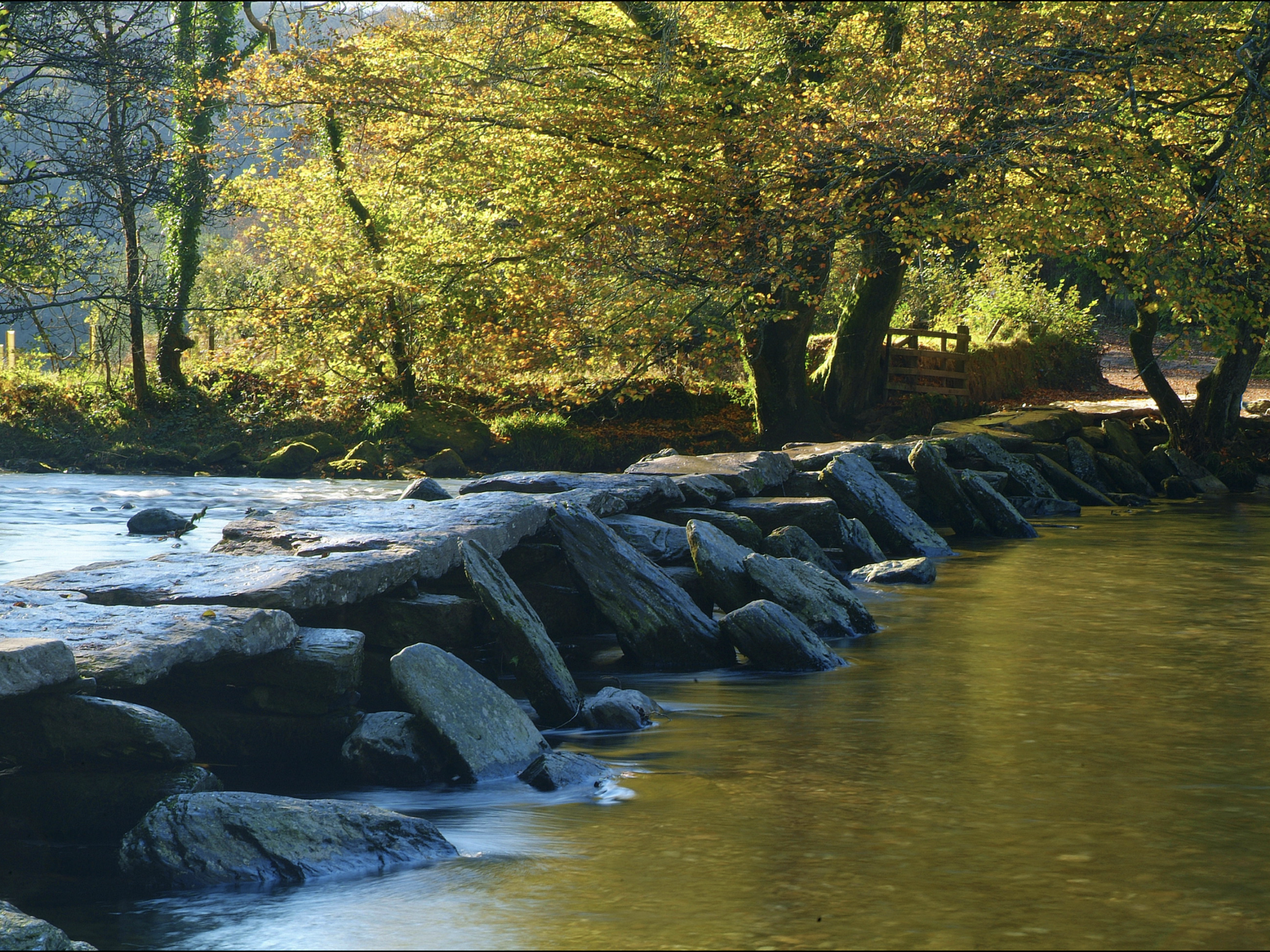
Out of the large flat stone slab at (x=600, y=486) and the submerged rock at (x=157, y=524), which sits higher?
Answer: the large flat stone slab at (x=600, y=486)

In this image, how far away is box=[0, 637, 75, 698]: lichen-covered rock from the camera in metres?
4.52

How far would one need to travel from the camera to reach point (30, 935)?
360 centimetres

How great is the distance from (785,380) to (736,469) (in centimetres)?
860

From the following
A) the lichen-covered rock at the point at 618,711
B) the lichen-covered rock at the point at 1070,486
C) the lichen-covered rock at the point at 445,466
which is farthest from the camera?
the lichen-covered rock at the point at 445,466

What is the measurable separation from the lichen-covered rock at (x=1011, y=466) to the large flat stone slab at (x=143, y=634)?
13.4m

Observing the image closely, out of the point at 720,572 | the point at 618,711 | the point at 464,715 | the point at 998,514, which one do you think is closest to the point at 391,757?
the point at 464,715

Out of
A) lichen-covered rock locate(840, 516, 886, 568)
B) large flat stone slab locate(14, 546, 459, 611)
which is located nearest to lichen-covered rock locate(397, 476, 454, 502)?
lichen-covered rock locate(840, 516, 886, 568)

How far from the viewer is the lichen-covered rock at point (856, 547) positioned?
39.8 ft

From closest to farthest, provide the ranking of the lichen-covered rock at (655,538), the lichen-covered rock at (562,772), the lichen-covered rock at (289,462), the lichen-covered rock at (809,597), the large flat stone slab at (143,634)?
the large flat stone slab at (143,634) → the lichen-covered rock at (562,772) → the lichen-covered rock at (809,597) → the lichen-covered rock at (655,538) → the lichen-covered rock at (289,462)

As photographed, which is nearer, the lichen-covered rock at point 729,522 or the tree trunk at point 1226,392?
the lichen-covered rock at point 729,522

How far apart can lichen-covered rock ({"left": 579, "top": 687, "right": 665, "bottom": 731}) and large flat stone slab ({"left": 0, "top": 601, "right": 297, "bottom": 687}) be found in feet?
5.40

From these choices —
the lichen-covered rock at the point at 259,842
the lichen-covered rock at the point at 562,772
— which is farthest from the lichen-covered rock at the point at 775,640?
the lichen-covered rock at the point at 259,842

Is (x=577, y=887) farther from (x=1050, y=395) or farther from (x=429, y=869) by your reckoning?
(x=1050, y=395)

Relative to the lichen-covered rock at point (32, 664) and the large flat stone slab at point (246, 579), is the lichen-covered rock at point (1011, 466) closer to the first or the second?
the large flat stone slab at point (246, 579)
